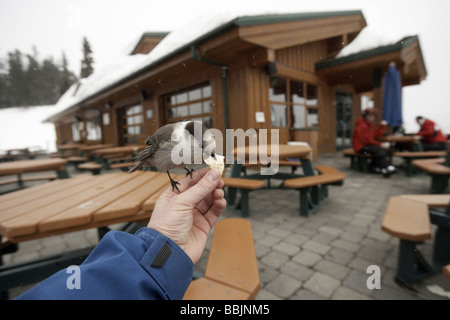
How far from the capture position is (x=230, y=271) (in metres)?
1.37

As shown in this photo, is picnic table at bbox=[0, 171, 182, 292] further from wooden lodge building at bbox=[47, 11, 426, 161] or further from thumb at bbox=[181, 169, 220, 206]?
wooden lodge building at bbox=[47, 11, 426, 161]

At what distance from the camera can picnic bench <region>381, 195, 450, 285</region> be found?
168 cm

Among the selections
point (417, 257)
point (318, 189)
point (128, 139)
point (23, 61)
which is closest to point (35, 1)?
point (23, 61)

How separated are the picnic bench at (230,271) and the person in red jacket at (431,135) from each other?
311 inches

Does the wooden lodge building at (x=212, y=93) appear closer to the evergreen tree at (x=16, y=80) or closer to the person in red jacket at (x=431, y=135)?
the evergreen tree at (x=16, y=80)

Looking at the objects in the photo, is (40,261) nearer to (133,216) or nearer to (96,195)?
(96,195)

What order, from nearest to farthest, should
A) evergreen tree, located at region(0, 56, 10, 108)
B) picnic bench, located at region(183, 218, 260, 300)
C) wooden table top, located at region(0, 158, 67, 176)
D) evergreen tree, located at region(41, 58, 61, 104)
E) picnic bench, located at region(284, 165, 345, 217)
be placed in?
evergreen tree, located at region(0, 56, 10, 108), evergreen tree, located at region(41, 58, 61, 104), picnic bench, located at region(183, 218, 260, 300), wooden table top, located at region(0, 158, 67, 176), picnic bench, located at region(284, 165, 345, 217)

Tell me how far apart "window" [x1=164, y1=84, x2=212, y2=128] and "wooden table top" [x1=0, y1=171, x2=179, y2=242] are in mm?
321

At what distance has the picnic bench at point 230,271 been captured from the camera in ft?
3.91

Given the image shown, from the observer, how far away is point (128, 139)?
1089mm

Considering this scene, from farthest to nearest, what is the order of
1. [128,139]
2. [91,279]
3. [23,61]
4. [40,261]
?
[40,261] → [128,139] → [23,61] → [91,279]

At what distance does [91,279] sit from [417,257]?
8.34 ft

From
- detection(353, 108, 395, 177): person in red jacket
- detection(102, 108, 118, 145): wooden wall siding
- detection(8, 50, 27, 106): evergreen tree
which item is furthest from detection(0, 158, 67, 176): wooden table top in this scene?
detection(353, 108, 395, 177): person in red jacket

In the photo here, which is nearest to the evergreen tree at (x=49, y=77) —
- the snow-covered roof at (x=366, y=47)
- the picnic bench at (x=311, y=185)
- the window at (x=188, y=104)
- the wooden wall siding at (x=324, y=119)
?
the window at (x=188, y=104)
